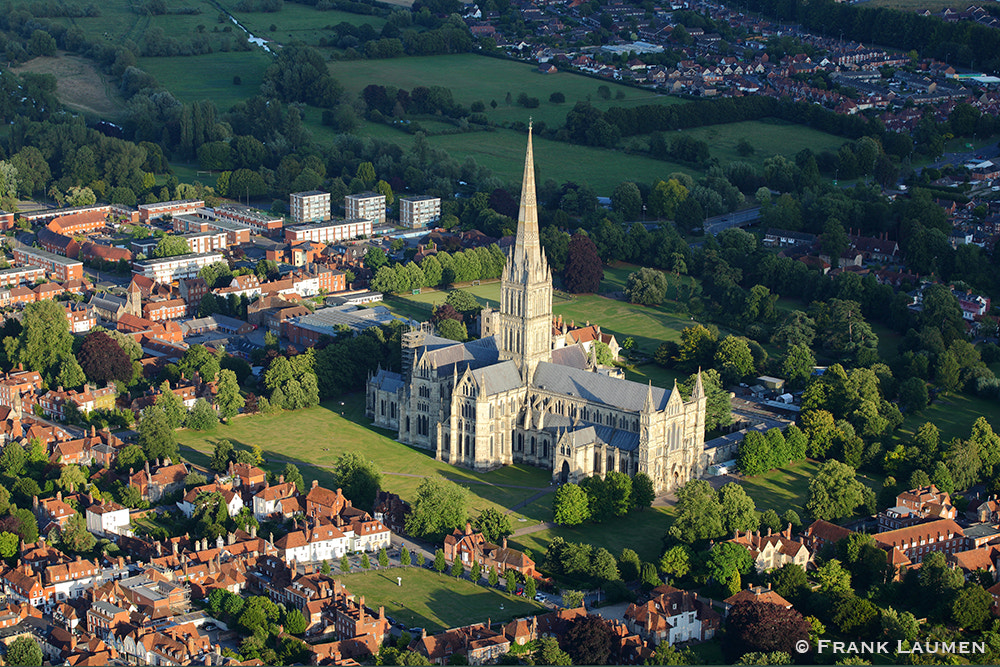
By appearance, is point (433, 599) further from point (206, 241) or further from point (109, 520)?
point (206, 241)

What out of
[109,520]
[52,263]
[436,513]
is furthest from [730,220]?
[109,520]

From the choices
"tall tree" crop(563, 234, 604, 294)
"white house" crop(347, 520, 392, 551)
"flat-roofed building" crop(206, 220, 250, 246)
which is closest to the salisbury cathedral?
"white house" crop(347, 520, 392, 551)

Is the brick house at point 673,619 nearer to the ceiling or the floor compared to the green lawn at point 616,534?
nearer to the ceiling

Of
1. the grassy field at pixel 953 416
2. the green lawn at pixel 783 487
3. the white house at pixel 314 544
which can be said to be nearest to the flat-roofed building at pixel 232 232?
the green lawn at pixel 783 487

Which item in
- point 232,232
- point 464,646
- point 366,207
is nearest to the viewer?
point 464,646

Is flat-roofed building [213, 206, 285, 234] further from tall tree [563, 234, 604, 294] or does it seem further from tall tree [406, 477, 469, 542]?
tall tree [406, 477, 469, 542]

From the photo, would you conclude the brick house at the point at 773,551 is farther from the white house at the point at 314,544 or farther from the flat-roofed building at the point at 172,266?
the flat-roofed building at the point at 172,266
